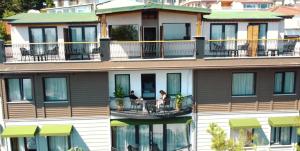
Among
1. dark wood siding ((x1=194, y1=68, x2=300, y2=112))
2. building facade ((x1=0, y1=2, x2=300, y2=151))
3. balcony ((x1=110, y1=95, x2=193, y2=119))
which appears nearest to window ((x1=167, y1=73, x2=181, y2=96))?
building facade ((x1=0, y1=2, x2=300, y2=151))

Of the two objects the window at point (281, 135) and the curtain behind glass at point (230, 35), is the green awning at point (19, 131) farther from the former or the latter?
the window at point (281, 135)

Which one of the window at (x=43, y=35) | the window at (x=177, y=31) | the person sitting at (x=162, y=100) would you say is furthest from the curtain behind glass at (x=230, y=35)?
the window at (x=43, y=35)

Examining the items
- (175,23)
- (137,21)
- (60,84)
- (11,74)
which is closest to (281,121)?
(175,23)

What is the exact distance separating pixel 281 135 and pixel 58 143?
15699 millimetres

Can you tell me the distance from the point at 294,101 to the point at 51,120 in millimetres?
16814

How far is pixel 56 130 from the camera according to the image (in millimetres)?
21312

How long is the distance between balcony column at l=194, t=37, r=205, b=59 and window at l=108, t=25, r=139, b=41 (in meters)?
4.24

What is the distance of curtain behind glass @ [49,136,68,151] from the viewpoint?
72.8ft

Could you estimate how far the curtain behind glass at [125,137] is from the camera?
74.4 ft

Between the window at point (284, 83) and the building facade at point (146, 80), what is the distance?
0.23 feet

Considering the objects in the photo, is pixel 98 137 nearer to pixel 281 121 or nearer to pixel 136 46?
pixel 136 46

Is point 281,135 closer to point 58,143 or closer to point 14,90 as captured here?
point 58,143

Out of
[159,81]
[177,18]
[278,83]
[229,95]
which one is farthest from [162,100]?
[278,83]

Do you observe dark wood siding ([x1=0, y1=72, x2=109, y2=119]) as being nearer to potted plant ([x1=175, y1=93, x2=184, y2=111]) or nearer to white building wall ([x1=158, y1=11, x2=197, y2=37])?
potted plant ([x1=175, y1=93, x2=184, y2=111])
